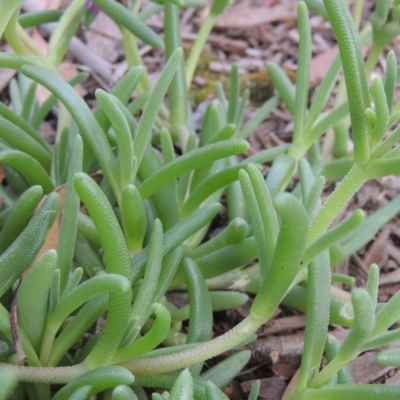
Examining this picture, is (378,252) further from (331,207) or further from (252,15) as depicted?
(252,15)

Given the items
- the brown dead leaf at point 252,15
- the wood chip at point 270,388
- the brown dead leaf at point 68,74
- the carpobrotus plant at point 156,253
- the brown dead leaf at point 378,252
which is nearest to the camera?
the carpobrotus plant at point 156,253

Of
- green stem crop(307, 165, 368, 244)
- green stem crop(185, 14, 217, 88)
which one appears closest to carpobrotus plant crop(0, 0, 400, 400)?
green stem crop(307, 165, 368, 244)

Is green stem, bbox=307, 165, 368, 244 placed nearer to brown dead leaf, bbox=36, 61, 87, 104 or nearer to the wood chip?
the wood chip

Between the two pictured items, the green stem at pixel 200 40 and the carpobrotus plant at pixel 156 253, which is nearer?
the carpobrotus plant at pixel 156 253

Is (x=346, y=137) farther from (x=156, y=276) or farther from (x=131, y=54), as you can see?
(x=156, y=276)

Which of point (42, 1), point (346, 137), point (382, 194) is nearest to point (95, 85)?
point (42, 1)

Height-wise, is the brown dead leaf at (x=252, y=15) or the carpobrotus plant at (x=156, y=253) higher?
the brown dead leaf at (x=252, y=15)

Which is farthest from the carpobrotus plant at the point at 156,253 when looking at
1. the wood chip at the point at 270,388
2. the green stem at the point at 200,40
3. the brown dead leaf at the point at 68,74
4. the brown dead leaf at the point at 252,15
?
the brown dead leaf at the point at 252,15

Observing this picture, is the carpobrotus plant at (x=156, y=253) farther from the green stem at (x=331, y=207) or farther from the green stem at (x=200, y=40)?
the green stem at (x=200, y=40)
